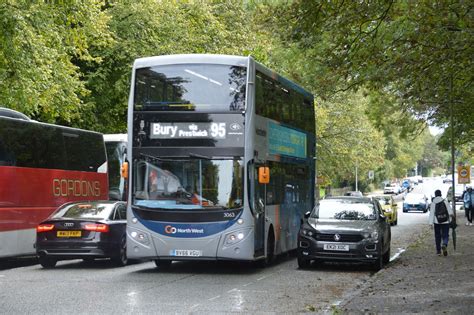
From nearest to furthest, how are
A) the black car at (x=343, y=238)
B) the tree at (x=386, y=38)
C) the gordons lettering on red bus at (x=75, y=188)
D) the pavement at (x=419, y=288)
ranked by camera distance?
the pavement at (x=419, y=288)
the tree at (x=386, y=38)
the black car at (x=343, y=238)
the gordons lettering on red bus at (x=75, y=188)

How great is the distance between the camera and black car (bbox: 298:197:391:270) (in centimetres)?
1955

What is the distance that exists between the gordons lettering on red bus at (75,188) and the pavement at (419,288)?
338 inches

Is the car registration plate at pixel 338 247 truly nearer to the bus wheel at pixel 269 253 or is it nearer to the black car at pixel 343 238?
the black car at pixel 343 238

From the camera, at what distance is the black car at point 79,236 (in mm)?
19422

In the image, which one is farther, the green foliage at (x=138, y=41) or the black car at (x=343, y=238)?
the green foliage at (x=138, y=41)

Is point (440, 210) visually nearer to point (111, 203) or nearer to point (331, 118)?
point (111, 203)

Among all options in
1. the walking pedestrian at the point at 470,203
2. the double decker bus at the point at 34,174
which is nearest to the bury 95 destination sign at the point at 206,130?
the double decker bus at the point at 34,174

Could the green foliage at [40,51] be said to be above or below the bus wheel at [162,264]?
above

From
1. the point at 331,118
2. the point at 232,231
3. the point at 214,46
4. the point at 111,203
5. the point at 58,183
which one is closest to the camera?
the point at 232,231

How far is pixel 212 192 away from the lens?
18047mm

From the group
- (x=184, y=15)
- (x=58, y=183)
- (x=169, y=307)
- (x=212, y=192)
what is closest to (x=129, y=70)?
(x=184, y=15)

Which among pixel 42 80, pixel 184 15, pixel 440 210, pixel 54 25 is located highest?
pixel 184 15

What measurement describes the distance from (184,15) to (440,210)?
19813 millimetres

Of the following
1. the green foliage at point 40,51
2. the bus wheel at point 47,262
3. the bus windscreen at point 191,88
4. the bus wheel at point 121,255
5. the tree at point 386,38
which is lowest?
the bus wheel at point 47,262
